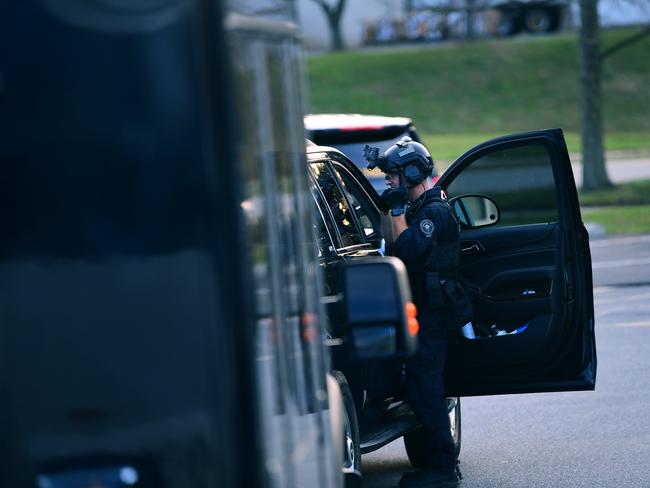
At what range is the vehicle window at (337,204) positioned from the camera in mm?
6301

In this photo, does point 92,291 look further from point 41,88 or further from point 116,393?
point 41,88

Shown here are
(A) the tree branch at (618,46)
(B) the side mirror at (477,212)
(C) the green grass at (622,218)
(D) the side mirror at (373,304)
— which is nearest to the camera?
(D) the side mirror at (373,304)

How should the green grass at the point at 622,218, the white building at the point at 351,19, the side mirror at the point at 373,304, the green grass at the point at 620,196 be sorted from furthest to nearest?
the white building at the point at 351,19 → the green grass at the point at 620,196 → the green grass at the point at 622,218 → the side mirror at the point at 373,304

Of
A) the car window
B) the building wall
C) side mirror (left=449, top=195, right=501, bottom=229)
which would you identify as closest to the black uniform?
the car window

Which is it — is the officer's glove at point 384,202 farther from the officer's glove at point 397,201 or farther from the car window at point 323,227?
the car window at point 323,227

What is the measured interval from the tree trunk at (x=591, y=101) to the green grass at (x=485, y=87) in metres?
15.2

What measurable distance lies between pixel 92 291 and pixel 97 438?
0.92ft

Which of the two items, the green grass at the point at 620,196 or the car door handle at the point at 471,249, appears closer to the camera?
the car door handle at the point at 471,249

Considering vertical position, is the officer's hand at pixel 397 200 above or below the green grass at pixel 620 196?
below

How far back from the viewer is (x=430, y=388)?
21.0 feet

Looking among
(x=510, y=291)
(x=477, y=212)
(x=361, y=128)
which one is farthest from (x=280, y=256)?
(x=361, y=128)

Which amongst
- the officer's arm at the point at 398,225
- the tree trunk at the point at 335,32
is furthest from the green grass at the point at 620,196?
the tree trunk at the point at 335,32

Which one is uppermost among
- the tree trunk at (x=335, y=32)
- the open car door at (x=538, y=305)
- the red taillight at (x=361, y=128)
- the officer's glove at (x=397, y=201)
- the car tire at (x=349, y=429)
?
the tree trunk at (x=335, y=32)

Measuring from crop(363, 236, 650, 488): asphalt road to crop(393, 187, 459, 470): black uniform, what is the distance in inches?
29.8
